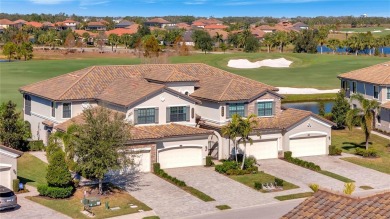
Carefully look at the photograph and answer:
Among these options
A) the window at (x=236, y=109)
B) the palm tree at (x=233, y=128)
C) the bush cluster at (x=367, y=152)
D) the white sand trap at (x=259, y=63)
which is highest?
the white sand trap at (x=259, y=63)

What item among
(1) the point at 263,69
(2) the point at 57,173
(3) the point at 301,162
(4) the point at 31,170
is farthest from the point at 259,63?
(2) the point at 57,173

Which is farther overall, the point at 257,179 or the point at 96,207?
the point at 257,179

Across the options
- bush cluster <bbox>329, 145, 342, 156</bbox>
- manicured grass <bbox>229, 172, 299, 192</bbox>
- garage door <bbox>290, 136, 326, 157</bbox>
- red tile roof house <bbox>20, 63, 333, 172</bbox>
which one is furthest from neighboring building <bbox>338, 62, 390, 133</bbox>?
manicured grass <bbox>229, 172, 299, 192</bbox>

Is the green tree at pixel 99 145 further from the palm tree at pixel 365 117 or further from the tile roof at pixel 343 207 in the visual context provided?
the palm tree at pixel 365 117

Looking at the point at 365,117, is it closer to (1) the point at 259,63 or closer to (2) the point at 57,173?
(2) the point at 57,173

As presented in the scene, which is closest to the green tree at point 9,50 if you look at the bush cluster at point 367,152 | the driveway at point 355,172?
the driveway at point 355,172
